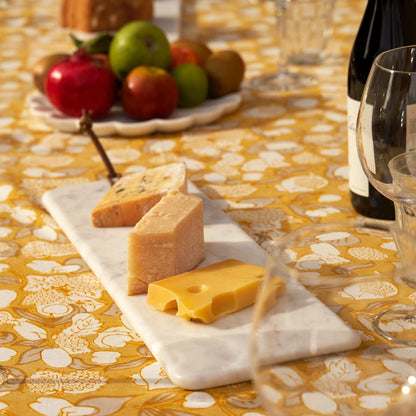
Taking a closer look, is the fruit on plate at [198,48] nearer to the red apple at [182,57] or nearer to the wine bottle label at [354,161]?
the red apple at [182,57]

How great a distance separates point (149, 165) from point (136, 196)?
0.27m

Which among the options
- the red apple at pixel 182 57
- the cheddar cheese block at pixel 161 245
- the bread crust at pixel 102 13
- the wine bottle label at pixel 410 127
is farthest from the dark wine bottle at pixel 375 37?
the bread crust at pixel 102 13

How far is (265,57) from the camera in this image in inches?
63.5

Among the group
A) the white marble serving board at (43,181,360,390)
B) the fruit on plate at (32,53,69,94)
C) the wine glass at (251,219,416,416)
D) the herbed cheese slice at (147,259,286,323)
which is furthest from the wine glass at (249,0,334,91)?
the wine glass at (251,219,416,416)

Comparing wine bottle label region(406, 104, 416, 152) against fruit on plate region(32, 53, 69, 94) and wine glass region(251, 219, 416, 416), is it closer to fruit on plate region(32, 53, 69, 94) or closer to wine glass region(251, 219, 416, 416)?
wine glass region(251, 219, 416, 416)

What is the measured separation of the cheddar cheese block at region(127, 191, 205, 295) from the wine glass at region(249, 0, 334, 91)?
70 centimetres

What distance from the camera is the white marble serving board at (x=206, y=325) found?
1.49 feet

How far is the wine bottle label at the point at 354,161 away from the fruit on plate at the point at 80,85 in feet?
1.51

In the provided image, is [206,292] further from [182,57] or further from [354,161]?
[182,57]

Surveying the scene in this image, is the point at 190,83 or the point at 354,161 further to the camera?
the point at 190,83

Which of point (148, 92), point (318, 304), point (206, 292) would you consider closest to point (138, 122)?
point (148, 92)

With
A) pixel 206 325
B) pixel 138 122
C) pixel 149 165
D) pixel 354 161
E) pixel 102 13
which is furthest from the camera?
pixel 102 13

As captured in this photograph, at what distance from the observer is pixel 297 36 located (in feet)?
4.86

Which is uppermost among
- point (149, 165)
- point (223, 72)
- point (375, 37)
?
point (375, 37)
